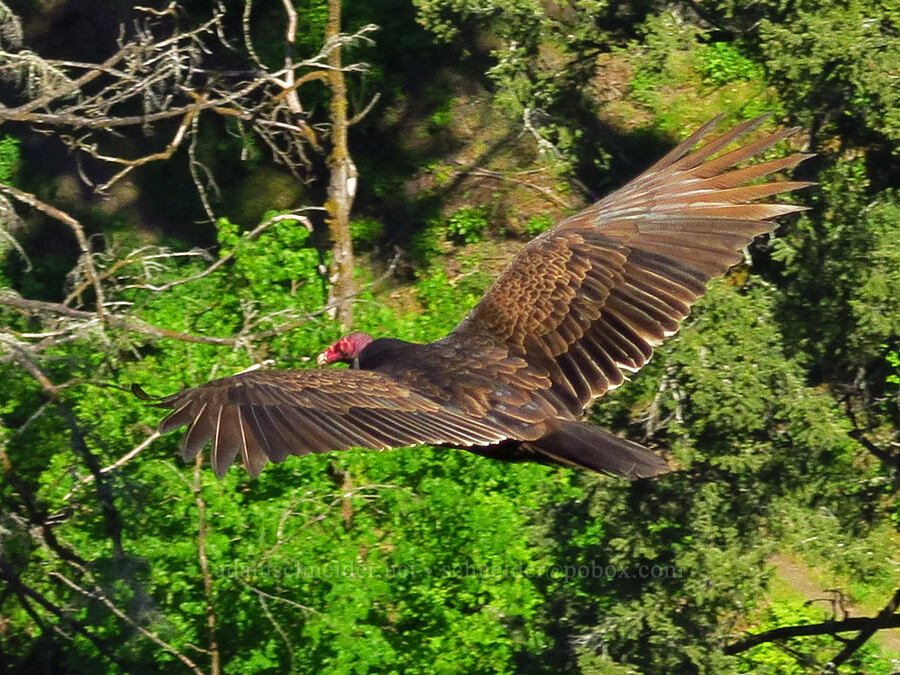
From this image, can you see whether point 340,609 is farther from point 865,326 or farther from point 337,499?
point 865,326

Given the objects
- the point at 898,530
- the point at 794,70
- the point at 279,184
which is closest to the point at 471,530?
the point at 794,70

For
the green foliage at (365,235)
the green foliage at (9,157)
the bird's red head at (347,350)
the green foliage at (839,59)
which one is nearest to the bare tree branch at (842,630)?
the green foliage at (839,59)

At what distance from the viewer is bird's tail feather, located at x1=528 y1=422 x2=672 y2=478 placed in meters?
5.38

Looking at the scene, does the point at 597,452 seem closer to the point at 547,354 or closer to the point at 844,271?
the point at 547,354

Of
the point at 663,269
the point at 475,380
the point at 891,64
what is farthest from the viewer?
the point at 891,64

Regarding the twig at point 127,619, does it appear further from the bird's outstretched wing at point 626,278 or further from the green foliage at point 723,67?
the green foliage at point 723,67

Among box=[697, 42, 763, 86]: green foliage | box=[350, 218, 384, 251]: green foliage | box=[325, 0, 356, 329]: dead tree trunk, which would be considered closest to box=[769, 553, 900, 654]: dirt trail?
box=[325, 0, 356, 329]: dead tree trunk

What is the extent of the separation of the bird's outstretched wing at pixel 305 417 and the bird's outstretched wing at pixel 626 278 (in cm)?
66

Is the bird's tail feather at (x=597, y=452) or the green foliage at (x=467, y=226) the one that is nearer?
the bird's tail feather at (x=597, y=452)

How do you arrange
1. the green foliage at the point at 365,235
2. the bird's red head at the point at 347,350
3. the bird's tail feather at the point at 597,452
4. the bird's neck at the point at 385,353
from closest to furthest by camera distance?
the bird's tail feather at the point at 597,452, the bird's neck at the point at 385,353, the bird's red head at the point at 347,350, the green foliage at the point at 365,235

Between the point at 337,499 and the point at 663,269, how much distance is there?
381cm

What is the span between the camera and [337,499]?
9.34 m

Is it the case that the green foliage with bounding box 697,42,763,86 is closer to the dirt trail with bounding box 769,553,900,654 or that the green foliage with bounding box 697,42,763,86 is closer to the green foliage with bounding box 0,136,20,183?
the dirt trail with bounding box 769,553,900,654

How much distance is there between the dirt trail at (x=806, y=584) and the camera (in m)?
11.2
